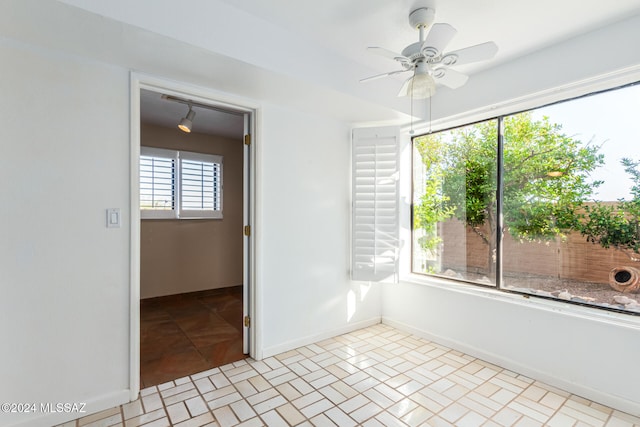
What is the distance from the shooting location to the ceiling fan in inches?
63.0

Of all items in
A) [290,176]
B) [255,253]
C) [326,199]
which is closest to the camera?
[255,253]

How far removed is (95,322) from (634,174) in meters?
3.56

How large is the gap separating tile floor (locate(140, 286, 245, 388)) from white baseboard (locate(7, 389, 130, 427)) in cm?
24

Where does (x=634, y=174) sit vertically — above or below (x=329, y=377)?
above

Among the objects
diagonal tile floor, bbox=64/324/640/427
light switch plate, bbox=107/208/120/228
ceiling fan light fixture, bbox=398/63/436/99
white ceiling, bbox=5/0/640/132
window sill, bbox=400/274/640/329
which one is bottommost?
diagonal tile floor, bbox=64/324/640/427

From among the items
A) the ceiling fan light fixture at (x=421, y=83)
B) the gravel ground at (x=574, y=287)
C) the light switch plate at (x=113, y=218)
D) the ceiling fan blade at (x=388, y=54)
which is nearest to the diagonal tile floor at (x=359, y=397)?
the gravel ground at (x=574, y=287)

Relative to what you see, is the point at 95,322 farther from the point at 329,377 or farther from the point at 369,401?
the point at 369,401

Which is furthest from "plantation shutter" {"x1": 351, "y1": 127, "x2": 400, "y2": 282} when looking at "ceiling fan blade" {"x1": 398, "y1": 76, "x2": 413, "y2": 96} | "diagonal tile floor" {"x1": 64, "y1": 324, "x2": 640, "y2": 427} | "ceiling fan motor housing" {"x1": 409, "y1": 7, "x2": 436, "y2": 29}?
"ceiling fan motor housing" {"x1": 409, "y1": 7, "x2": 436, "y2": 29}

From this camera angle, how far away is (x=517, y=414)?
190 cm

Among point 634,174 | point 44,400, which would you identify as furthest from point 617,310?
point 44,400

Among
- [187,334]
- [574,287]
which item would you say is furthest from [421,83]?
[187,334]

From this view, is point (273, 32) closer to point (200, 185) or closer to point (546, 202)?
point (546, 202)

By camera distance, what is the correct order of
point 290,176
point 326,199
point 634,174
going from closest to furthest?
1. point 634,174
2. point 290,176
3. point 326,199

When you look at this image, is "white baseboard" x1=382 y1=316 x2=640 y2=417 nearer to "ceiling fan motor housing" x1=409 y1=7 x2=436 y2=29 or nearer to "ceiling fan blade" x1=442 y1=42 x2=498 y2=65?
"ceiling fan blade" x1=442 y1=42 x2=498 y2=65
